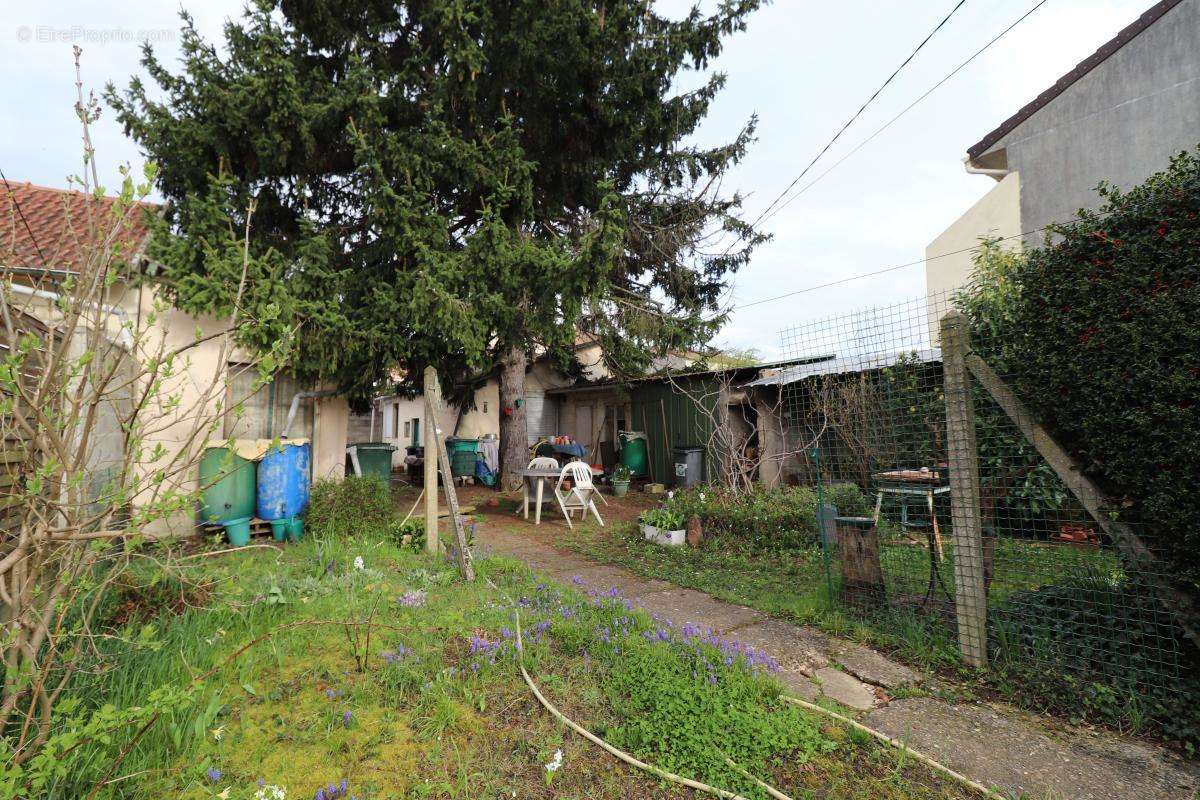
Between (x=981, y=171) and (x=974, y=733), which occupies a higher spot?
(x=981, y=171)

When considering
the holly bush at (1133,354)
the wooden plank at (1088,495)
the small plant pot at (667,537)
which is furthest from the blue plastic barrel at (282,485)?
the holly bush at (1133,354)

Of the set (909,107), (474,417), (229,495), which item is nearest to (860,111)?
(909,107)

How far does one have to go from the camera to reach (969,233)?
1135cm

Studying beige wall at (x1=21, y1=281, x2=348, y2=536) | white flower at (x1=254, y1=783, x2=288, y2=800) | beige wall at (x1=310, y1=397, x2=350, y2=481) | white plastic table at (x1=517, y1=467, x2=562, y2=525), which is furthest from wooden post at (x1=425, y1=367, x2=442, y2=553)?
white flower at (x1=254, y1=783, x2=288, y2=800)

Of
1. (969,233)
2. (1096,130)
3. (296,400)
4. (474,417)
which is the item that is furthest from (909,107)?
(474,417)

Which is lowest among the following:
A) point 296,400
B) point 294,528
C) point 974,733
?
point 974,733

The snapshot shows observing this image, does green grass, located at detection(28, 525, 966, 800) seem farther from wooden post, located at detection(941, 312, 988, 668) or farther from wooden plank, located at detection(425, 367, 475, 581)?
wooden post, located at detection(941, 312, 988, 668)

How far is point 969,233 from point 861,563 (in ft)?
35.0

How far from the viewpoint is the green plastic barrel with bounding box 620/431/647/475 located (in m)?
12.8

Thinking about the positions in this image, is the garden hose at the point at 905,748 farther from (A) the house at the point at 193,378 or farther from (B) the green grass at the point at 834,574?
(A) the house at the point at 193,378

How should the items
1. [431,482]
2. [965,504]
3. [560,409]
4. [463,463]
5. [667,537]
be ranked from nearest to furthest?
1. [965,504]
2. [431,482]
3. [667,537]
4. [463,463]
5. [560,409]

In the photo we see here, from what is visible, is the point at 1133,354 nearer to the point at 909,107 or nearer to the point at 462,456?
the point at 909,107

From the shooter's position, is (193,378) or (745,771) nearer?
(745,771)

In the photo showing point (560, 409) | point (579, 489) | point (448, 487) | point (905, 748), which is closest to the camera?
point (905, 748)
